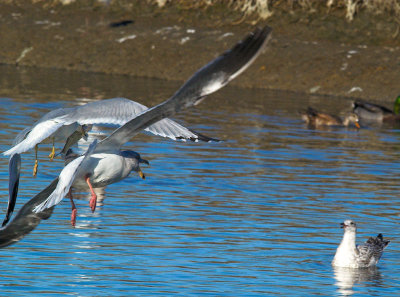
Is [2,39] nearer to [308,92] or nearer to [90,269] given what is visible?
[308,92]

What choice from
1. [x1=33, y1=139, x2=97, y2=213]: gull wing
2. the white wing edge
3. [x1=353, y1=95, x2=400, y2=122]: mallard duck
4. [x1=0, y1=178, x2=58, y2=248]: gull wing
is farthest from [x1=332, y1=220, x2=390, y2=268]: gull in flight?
[x1=353, y1=95, x2=400, y2=122]: mallard duck

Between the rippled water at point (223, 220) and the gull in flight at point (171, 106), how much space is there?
127 cm

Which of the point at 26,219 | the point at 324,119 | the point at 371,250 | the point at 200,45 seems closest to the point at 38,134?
the point at 26,219

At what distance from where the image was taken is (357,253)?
39.0 ft

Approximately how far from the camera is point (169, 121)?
37.2 ft

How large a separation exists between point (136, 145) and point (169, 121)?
1033 centimetres

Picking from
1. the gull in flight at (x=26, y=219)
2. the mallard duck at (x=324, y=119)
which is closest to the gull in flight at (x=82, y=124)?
the gull in flight at (x=26, y=219)

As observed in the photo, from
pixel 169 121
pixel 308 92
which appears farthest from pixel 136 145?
pixel 308 92

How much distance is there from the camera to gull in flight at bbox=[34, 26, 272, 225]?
23.6ft

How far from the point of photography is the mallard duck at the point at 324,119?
2712 cm

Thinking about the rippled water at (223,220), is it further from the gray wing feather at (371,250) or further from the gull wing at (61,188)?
the gull wing at (61,188)

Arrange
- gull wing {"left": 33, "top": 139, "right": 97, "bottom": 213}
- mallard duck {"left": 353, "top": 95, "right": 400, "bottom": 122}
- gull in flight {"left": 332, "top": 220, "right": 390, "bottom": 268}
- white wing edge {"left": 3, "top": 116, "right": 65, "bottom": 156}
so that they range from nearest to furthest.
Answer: gull wing {"left": 33, "top": 139, "right": 97, "bottom": 213} < white wing edge {"left": 3, "top": 116, "right": 65, "bottom": 156} < gull in flight {"left": 332, "top": 220, "right": 390, "bottom": 268} < mallard duck {"left": 353, "top": 95, "right": 400, "bottom": 122}

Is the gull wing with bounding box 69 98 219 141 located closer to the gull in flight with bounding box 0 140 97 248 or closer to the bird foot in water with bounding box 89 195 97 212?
the bird foot in water with bounding box 89 195 97 212

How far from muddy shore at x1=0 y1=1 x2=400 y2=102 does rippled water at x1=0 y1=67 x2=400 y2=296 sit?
11.0 m
